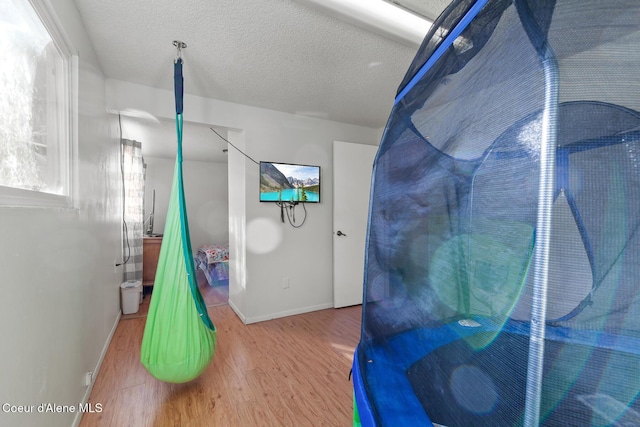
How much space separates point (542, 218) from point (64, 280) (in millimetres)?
1806

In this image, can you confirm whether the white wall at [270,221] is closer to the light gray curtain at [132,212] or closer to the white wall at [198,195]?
the light gray curtain at [132,212]

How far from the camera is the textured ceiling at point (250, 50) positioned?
1524mm

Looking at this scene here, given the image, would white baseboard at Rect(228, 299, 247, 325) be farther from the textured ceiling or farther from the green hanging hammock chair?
the textured ceiling

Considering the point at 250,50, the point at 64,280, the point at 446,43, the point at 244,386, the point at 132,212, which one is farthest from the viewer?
the point at 132,212

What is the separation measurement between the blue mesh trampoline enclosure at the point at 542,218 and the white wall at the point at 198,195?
557cm

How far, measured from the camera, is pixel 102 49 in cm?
188

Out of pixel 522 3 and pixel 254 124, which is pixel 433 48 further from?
pixel 254 124

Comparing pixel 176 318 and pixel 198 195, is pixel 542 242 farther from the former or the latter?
pixel 198 195

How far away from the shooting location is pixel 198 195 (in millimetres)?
5652

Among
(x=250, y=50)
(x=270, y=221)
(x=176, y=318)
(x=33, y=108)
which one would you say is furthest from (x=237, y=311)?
(x=250, y=50)

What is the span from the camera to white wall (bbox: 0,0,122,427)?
864mm

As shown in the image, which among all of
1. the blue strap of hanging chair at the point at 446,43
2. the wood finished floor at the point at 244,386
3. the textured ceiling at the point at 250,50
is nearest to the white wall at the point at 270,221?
the textured ceiling at the point at 250,50

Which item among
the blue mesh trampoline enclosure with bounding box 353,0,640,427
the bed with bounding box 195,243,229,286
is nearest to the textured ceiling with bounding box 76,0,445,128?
the blue mesh trampoline enclosure with bounding box 353,0,640,427

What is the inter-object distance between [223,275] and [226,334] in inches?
68.8
